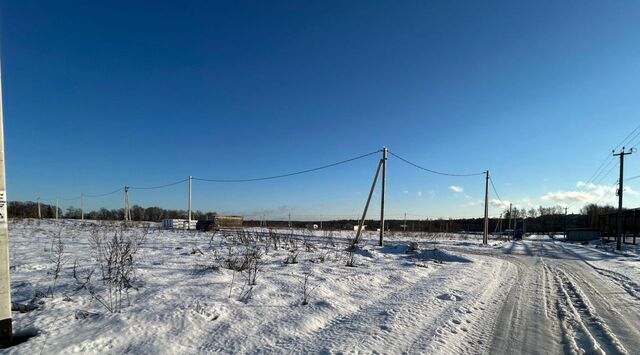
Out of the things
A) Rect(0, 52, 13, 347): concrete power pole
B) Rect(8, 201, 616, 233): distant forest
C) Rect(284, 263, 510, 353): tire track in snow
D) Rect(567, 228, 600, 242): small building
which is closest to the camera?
Rect(0, 52, 13, 347): concrete power pole

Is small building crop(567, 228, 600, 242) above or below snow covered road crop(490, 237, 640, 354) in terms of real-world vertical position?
below

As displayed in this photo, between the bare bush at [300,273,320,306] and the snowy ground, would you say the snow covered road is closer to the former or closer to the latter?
the snowy ground

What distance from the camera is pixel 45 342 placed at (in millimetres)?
3408

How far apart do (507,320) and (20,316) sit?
251 inches

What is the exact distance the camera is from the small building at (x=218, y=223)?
114 ft

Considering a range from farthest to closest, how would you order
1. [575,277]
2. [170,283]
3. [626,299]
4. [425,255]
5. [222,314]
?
[425,255]
[575,277]
[626,299]
[170,283]
[222,314]

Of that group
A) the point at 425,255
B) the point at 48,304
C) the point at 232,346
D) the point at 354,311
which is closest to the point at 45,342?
the point at 48,304

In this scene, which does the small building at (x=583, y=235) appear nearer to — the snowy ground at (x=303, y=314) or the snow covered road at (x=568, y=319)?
the snow covered road at (x=568, y=319)

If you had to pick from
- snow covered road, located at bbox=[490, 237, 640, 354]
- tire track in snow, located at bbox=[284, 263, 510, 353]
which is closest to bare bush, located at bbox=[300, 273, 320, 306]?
tire track in snow, located at bbox=[284, 263, 510, 353]

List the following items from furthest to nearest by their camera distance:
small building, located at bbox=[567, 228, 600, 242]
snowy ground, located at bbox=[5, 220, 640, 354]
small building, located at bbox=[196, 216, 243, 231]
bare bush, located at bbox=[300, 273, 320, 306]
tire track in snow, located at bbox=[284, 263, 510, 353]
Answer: small building, located at bbox=[567, 228, 600, 242] < small building, located at bbox=[196, 216, 243, 231] < bare bush, located at bbox=[300, 273, 320, 306] < tire track in snow, located at bbox=[284, 263, 510, 353] < snowy ground, located at bbox=[5, 220, 640, 354]

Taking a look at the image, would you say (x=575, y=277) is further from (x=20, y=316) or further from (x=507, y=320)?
(x=20, y=316)

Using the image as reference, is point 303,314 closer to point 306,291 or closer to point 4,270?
point 306,291

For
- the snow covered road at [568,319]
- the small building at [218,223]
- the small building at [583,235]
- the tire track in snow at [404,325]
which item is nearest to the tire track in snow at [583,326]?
the snow covered road at [568,319]

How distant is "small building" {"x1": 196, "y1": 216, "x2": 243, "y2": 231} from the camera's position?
1365 inches
